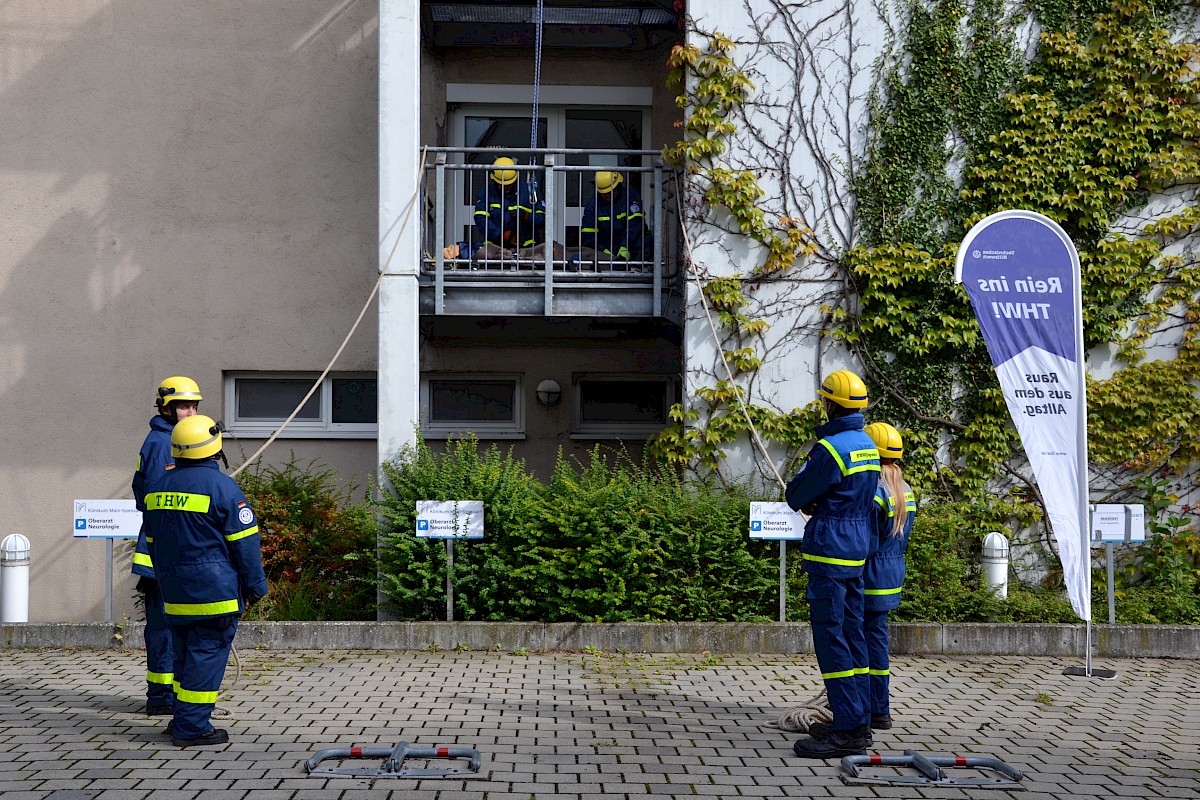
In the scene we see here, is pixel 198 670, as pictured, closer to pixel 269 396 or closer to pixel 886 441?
pixel 886 441

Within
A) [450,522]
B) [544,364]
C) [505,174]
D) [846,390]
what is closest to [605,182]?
[505,174]

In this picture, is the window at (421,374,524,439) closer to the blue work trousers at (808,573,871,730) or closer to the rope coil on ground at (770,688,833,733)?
the rope coil on ground at (770,688,833,733)

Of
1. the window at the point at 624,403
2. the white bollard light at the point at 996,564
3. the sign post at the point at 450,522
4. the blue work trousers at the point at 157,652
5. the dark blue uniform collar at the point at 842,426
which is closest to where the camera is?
the dark blue uniform collar at the point at 842,426

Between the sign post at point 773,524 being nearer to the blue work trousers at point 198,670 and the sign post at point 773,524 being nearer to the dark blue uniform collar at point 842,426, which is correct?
the dark blue uniform collar at point 842,426

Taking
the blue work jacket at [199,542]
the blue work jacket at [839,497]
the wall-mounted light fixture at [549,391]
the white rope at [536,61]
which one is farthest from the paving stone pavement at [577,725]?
the white rope at [536,61]

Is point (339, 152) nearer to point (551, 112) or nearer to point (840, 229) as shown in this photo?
point (551, 112)

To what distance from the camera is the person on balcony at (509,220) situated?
10.9 metres

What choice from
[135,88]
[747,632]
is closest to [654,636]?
[747,632]

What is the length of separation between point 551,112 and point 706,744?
835 centimetres

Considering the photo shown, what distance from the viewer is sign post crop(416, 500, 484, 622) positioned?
899cm

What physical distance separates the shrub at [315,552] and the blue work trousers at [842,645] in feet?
15.0

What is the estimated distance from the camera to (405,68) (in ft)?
32.8

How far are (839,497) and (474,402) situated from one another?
7.08 m

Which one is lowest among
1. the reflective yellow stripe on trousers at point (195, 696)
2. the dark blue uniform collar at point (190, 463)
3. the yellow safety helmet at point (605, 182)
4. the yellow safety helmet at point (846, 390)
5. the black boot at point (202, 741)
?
the black boot at point (202, 741)
